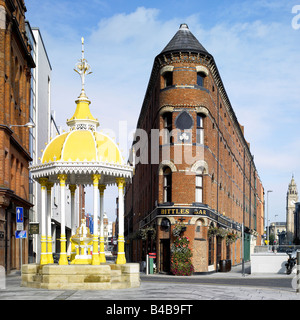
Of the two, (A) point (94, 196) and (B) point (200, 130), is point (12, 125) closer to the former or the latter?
(A) point (94, 196)

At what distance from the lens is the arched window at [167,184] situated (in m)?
40.4

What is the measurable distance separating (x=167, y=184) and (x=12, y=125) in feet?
44.1

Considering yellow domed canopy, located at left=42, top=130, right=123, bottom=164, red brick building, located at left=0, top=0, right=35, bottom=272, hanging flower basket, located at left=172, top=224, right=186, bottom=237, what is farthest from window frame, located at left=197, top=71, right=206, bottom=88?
yellow domed canopy, located at left=42, top=130, right=123, bottom=164

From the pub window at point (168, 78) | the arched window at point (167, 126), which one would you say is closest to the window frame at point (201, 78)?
the pub window at point (168, 78)

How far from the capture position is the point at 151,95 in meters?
49.5

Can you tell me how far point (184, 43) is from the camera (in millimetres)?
41438

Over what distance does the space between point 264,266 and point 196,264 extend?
21.2 ft

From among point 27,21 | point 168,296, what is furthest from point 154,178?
point 168,296

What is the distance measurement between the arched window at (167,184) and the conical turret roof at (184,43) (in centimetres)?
915

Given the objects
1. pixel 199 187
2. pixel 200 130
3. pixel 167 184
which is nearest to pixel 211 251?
pixel 199 187

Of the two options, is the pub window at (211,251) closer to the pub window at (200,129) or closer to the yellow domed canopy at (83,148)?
the pub window at (200,129)

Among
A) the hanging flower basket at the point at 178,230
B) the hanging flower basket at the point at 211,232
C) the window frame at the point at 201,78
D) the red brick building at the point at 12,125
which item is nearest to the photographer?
the red brick building at the point at 12,125

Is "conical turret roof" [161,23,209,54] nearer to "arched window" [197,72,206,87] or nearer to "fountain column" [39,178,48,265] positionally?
"arched window" [197,72,206,87]

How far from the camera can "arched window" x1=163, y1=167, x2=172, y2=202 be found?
40406mm
